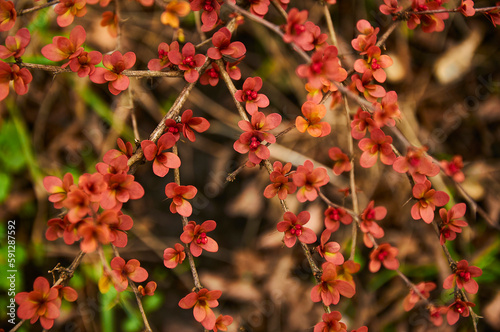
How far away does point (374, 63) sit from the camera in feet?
3.35

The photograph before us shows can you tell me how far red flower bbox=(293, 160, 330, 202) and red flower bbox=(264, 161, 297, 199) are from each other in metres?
0.03

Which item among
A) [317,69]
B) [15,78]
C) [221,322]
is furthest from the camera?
[221,322]

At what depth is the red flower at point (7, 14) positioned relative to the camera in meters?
0.94

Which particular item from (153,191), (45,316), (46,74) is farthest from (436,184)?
(46,74)

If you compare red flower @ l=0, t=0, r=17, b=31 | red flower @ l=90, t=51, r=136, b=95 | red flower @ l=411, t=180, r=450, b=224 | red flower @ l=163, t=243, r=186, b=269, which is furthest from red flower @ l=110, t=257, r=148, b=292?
red flower @ l=411, t=180, r=450, b=224

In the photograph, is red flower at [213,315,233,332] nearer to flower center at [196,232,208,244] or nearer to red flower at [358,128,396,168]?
flower center at [196,232,208,244]

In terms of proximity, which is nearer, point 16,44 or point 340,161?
point 16,44

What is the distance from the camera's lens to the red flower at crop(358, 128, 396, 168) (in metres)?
0.98

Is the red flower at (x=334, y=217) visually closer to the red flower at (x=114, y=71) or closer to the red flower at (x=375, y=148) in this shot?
the red flower at (x=375, y=148)

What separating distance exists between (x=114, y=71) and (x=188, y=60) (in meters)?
0.22

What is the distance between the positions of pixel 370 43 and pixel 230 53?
0.44m

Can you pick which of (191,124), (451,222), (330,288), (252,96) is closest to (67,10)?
(191,124)

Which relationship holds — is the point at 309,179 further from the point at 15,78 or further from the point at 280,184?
the point at 15,78

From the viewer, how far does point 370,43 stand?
3.34 feet
